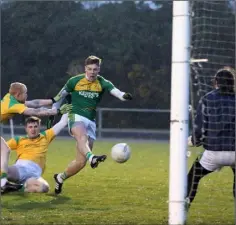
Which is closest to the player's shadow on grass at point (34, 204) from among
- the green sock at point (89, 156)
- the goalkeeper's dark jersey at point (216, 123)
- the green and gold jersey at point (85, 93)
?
the green sock at point (89, 156)

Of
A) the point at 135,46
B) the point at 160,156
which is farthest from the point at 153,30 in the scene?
the point at 160,156

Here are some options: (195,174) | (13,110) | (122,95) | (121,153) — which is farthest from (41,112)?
(195,174)

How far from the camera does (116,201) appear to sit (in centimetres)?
817

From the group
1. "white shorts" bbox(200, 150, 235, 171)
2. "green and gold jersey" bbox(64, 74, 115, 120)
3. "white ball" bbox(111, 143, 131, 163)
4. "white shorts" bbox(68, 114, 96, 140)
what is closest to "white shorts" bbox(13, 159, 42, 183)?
"white ball" bbox(111, 143, 131, 163)

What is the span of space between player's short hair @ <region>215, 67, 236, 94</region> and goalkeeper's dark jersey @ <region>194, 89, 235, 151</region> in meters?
0.08

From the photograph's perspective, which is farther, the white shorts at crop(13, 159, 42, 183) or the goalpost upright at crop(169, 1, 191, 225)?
the white shorts at crop(13, 159, 42, 183)

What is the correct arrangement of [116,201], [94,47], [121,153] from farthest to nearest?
1. [94,47]
2. [121,153]
3. [116,201]

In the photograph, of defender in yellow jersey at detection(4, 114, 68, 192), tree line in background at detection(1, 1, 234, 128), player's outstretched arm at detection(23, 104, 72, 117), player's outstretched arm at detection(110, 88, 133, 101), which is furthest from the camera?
tree line in background at detection(1, 1, 234, 128)

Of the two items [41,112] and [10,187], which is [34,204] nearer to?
[10,187]

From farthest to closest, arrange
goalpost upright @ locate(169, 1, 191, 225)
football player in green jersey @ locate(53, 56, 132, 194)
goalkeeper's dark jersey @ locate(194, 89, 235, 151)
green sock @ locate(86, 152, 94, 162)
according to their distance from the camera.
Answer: football player in green jersey @ locate(53, 56, 132, 194)
green sock @ locate(86, 152, 94, 162)
goalkeeper's dark jersey @ locate(194, 89, 235, 151)
goalpost upright @ locate(169, 1, 191, 225)

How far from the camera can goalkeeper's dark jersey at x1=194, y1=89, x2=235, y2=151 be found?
6.53m

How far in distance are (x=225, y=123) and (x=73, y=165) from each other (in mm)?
2836

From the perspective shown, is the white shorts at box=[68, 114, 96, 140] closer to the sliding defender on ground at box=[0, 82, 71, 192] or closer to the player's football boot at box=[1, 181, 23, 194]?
the sliding defender on ground at box=[0, 82, 71, 192]

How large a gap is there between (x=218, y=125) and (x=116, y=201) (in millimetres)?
2106
